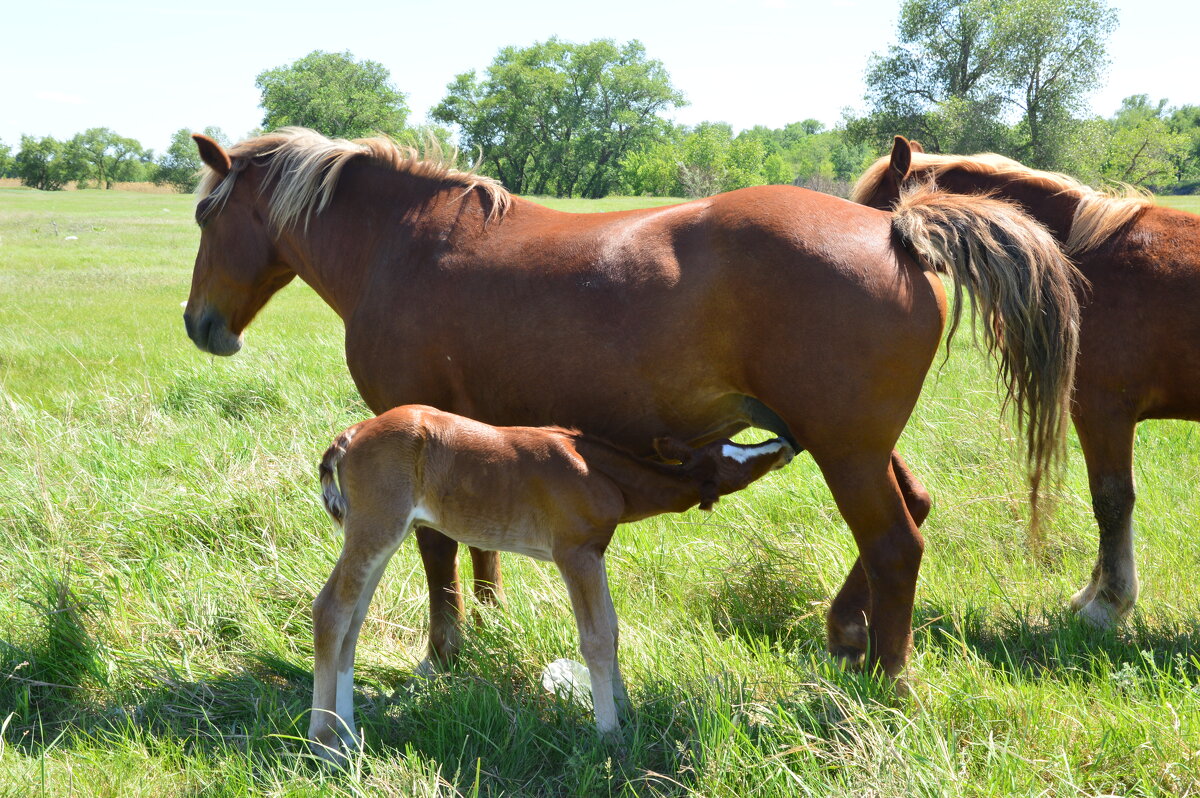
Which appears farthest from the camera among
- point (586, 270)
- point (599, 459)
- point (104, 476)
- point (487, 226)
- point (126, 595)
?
point (104, 476)

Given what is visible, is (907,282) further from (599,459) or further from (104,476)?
(104,476)

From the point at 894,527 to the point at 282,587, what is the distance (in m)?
2.66

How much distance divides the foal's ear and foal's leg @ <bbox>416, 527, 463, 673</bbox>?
3.64 feet

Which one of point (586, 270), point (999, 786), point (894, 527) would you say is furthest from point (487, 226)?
point (999, 786)

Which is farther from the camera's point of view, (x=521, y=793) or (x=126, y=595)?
(x=126, y=595)

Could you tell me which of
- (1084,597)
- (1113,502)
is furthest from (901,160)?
(1084,597)

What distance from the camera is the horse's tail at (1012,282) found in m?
2.90

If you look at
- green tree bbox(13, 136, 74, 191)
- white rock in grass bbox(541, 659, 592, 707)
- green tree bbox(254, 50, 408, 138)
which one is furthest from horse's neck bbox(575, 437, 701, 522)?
green tree bbox(13, 136, 74, 191)

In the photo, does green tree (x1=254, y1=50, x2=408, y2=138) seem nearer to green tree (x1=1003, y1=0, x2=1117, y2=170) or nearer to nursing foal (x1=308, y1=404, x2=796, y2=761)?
green tree (x1=1003, y1=0, x2=1117, y2=170)

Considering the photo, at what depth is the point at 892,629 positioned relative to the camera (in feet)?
9.84

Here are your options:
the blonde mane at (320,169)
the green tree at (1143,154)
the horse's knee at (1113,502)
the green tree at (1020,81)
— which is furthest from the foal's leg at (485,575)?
the green tree at (1143,154)

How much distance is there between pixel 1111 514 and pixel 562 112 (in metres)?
73.7

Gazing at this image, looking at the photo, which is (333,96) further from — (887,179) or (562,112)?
(887,179)

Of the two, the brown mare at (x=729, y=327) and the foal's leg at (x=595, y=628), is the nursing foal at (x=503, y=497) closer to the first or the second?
the foal's leg at (x=595, y=628)
